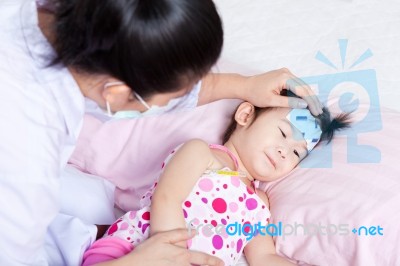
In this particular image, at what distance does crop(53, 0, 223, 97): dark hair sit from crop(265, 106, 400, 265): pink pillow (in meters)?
0.49

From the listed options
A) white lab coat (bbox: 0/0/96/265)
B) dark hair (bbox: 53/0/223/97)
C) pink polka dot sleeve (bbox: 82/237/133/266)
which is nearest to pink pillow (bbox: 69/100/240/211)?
pink polka dot sleeve (bbox: 82/237/133/266)

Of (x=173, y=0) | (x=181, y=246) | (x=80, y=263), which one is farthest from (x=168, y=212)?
(x=173, y=0)

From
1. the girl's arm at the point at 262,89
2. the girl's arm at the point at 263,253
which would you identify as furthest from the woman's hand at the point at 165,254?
the girl's arm at the point at 262,89

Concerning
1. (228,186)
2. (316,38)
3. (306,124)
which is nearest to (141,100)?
(228,186)

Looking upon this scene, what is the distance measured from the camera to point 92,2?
76 cm

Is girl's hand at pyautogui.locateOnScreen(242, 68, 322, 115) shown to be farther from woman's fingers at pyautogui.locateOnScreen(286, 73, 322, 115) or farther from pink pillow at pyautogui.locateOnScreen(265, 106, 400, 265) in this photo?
pink pillow at pyautogui.locateOnScreen(265, 106, 400, 265)

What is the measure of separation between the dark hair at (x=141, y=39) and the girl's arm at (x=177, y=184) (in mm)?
324

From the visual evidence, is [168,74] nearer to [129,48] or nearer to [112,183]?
[129,48]

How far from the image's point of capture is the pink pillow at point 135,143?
137cm

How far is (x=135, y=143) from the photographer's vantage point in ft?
4.50

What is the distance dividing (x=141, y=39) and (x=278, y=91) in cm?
59

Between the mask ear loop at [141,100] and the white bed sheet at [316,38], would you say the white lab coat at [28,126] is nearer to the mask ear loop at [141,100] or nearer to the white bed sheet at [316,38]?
the mask ear loop at [141,100]

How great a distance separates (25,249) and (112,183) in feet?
1.50

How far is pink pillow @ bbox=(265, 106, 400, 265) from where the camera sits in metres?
1.10
